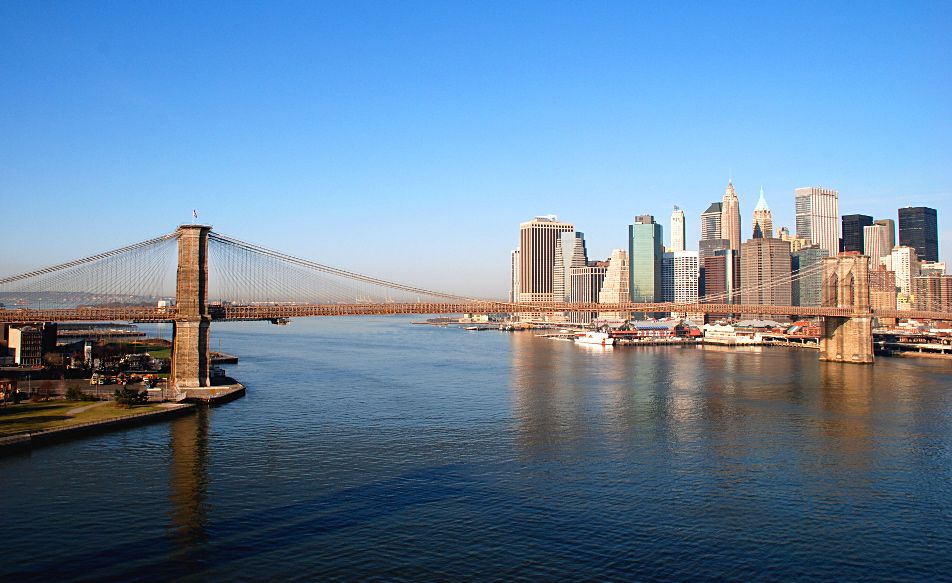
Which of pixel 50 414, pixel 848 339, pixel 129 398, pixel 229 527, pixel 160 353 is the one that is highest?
pixel 848 339

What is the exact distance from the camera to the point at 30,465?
22734mm

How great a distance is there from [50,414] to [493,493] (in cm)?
2133

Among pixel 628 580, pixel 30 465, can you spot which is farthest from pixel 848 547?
pixel 30 465

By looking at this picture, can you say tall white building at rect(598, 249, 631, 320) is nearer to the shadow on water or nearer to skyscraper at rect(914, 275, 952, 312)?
A: skyscraper at rect(914, 275, 952, 312)

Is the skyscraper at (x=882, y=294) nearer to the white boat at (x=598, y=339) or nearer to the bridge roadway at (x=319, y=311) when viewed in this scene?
the white boat at (x=598, y=339)

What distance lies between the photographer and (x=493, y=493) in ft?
65.7

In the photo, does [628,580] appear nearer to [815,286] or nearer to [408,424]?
[408,424]

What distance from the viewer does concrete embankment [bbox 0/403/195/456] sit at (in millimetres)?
24891

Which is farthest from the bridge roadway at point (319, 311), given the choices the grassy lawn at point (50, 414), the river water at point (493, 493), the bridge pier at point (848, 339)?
the river water at point (493, 493)

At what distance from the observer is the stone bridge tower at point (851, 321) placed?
64.9 meters

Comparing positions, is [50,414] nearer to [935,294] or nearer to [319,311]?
[319,311]

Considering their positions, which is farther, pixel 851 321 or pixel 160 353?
pixel 160 353

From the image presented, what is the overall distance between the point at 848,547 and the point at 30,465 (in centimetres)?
2409

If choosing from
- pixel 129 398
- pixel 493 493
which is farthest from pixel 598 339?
pixel 493 493
